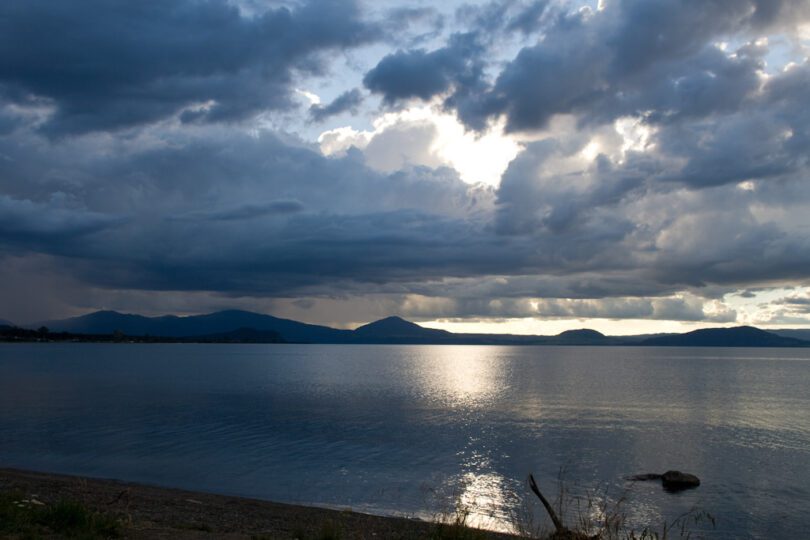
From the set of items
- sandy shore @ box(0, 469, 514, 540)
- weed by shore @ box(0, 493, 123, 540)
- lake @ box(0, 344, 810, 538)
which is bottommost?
lake @ box(0, 344, 810, 538)

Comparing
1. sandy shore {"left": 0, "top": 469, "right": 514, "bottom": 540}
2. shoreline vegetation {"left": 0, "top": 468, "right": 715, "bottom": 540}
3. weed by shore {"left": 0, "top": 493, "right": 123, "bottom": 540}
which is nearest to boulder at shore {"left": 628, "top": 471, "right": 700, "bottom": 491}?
shoreline vegetation {"left": 0, "top": 468, "right": 715, "bottom": 540}

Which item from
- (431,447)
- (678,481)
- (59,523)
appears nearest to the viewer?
(59,523)

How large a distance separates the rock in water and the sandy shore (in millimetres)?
17213

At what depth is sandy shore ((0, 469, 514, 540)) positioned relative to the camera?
69.7 ft

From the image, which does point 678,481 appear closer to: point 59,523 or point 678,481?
point 678,481

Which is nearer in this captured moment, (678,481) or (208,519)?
(208,519)

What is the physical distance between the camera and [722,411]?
75500mm

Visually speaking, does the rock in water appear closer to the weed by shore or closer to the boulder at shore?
the boulder at shore

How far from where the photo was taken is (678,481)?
36.6 m

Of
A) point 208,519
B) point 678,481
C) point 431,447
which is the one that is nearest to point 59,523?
point 208,519

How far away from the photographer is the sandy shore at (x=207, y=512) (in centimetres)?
2125

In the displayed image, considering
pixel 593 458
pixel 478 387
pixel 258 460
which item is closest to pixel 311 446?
pixel 258 460

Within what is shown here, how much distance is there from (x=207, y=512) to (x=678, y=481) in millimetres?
27325

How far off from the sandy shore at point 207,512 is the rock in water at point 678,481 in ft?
56.5
